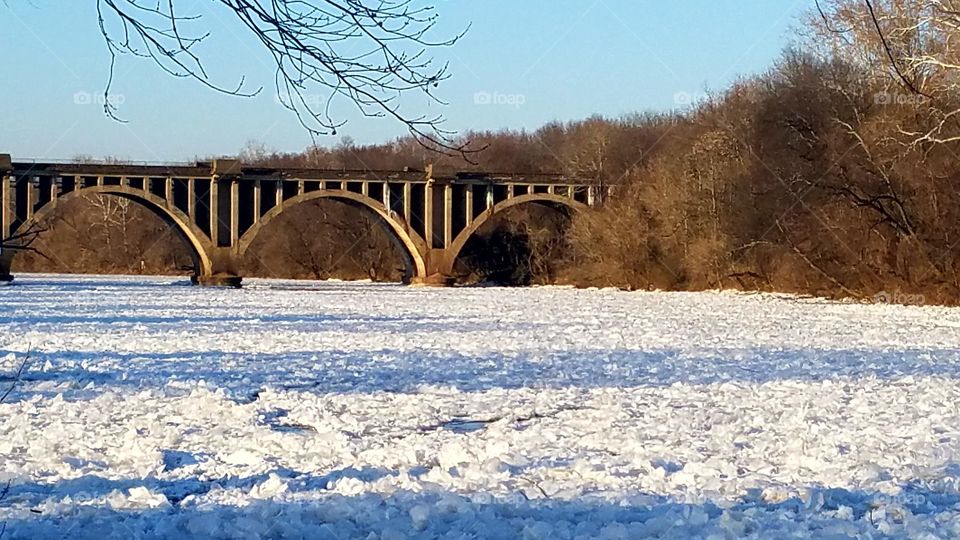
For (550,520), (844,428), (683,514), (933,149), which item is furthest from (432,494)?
(933,149)

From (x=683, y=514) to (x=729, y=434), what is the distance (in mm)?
3213

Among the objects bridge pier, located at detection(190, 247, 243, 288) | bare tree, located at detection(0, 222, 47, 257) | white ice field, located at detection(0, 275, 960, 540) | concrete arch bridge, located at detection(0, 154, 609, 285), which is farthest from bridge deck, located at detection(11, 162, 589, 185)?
bare tree, located at detection(0, 222, 47, 257)

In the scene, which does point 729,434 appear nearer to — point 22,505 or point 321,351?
point 22,505

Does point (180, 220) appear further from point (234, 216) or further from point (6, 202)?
point (6, 202)

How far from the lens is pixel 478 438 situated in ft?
31.8

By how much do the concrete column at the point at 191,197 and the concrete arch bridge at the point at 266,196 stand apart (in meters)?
0.06

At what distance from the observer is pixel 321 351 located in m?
18.2

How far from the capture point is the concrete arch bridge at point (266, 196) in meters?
64.4

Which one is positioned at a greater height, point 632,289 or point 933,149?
point 933,149

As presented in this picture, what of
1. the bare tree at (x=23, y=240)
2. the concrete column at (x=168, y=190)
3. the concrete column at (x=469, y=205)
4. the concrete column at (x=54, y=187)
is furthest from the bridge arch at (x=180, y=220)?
the bare tree at (x=23, y=240)

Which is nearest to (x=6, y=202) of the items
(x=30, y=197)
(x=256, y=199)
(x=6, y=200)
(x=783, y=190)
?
(x=6, y=200)

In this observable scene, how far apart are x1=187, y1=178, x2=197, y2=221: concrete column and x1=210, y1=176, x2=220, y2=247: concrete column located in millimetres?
917

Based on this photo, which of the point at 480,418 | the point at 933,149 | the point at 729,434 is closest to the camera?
the point at 729,434

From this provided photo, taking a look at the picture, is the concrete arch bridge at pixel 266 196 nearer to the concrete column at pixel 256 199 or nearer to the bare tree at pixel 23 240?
the concrete column at pixel 256 199
